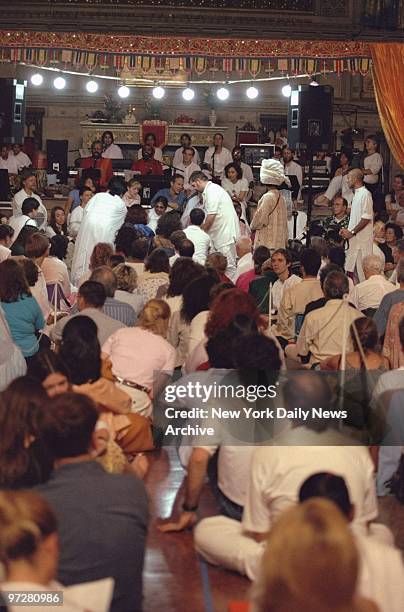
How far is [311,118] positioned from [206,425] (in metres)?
9.71

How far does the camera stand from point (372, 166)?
51.9 feet

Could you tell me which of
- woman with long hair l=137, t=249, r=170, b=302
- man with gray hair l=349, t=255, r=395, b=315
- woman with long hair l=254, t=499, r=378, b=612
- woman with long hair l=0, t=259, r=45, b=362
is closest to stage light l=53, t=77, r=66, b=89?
woman with long hair l=137, t=249, r=170, b=302

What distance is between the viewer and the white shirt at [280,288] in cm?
831

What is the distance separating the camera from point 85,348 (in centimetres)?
509

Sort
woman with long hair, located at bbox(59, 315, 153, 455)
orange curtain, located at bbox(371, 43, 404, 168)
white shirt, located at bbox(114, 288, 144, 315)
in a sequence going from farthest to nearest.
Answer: orange curtain, located at bbox(371, 43, 404, 168), white shirt, located at bbox(114, 288, 144, 315), woman with long hair, located at bbox(59, 315, 153, 455)

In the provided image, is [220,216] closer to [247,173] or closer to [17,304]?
[247,173]

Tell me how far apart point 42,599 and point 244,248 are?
7.12 meters

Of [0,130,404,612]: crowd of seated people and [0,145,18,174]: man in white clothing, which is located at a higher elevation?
[0,145,18,174]: man in white clothing

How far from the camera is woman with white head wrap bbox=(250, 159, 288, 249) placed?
11289mm

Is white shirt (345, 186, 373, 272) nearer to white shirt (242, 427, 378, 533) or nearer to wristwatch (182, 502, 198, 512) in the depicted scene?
wristwatch (182, 502, 198, 512)

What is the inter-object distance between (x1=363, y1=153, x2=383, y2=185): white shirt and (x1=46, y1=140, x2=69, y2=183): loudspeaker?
430 centimetres

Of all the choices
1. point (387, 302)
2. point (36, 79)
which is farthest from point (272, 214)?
point (36, 79)

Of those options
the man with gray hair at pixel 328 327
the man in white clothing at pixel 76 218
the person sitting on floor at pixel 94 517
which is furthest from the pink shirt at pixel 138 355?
the man in white clothing at pixel 76 218

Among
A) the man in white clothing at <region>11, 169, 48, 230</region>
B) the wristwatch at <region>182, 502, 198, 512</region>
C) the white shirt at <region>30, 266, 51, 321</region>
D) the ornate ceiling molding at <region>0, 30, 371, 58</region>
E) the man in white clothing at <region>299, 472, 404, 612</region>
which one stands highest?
the ornate ceiling molding at <region>0, 30, 371, 58</region>
